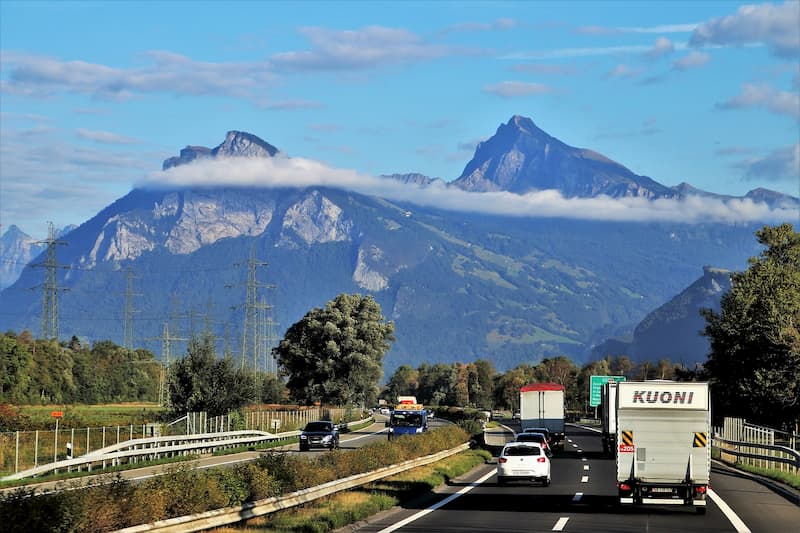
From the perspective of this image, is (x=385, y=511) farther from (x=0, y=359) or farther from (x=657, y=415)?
(x=0, y=359)

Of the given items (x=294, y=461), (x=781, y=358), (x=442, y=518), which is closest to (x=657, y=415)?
(x=442, y=518)

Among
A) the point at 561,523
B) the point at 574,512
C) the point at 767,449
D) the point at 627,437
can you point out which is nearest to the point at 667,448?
the point at 627,437

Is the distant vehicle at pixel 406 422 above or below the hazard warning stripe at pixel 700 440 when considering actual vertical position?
below

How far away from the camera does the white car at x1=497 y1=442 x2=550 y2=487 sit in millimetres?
38469

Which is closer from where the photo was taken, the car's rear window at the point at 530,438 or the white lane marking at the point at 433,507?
the white lane marking at the point at 433,507

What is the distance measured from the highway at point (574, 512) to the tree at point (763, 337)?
41374mm

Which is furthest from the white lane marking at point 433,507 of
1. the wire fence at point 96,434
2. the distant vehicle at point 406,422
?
the distant vehicle at point 406,422

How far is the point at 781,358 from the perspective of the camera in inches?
3258

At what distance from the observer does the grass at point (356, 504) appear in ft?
77.1

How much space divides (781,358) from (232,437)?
1597 inches

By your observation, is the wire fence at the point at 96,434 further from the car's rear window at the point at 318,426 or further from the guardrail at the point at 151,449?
the car's rear window at the point at 318,426

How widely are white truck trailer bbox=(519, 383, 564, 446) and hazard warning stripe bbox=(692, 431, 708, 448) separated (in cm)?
4099

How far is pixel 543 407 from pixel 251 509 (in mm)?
49081

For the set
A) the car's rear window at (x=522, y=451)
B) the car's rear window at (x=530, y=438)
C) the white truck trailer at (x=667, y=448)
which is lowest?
the car's rear window at (x=530, y=438)
